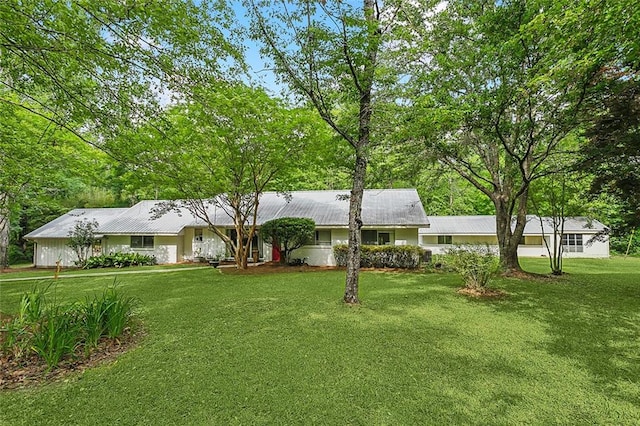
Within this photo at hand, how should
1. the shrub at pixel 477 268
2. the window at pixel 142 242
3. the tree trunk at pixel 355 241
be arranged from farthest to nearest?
the window at pixel 142 242, the shrub at pixel 477 268, the tree trunk at pixel 355 241

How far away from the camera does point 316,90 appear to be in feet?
23.9

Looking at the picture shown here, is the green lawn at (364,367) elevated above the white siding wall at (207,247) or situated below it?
below

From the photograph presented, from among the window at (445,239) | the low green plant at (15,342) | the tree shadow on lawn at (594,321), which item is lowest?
the tree shadow on lawn at (594,321)

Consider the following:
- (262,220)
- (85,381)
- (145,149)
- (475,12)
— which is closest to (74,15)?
(145,149)

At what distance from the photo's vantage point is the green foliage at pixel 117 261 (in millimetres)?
16562

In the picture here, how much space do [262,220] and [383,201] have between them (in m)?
7.05

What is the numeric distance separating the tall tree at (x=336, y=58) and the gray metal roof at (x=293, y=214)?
316 inches

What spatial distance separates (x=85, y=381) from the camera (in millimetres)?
3633

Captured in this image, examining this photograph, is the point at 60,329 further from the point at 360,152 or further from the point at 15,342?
the point at 360,152

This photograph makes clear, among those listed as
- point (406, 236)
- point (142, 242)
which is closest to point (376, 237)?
point (406, 236)

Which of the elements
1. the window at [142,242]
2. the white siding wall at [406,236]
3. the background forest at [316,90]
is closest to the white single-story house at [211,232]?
the window at [142,242]

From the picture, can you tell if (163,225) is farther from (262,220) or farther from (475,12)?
(475,12)

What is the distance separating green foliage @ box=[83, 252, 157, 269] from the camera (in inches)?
652

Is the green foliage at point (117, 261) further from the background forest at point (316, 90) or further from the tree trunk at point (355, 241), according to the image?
the tree trunk at point (355, 241)
